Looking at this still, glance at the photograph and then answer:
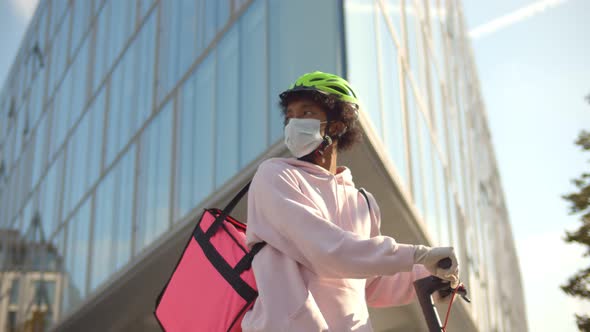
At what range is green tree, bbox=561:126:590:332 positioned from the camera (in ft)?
38.6

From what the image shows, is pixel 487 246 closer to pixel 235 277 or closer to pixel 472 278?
pixel 472 278

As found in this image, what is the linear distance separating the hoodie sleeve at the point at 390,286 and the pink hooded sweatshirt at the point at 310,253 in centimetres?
14

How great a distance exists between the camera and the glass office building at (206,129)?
8.51 m

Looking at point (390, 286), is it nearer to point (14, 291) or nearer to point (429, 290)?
point (429, 290)

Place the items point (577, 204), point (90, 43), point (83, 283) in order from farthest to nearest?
point (90, 43), point (83, 283), point (577, 204)

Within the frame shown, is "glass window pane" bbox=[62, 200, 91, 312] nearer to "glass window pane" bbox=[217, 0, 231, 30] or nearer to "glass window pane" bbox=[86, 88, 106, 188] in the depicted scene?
"glass window pane" bbox=[86, 88, 106, 188]

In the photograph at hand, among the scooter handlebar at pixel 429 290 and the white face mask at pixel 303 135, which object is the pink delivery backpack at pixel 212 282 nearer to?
the white face mask at pixel 303 135

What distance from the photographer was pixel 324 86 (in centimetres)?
316

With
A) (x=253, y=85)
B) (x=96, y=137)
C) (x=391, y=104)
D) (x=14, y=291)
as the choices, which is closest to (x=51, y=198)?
(x=96, y=137)

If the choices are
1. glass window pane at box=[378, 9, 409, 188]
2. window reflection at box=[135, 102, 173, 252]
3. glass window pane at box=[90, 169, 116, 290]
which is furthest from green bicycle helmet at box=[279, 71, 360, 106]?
glass window pane at box=[90, 169, 116, 290]

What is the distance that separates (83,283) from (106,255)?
1715 millimetres

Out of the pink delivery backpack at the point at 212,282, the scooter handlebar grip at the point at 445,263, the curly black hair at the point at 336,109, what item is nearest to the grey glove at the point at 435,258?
the scooter handlebar grip at the point at 445,263

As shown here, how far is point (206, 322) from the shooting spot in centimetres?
307

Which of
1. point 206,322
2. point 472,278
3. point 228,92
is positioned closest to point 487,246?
point 472,278
